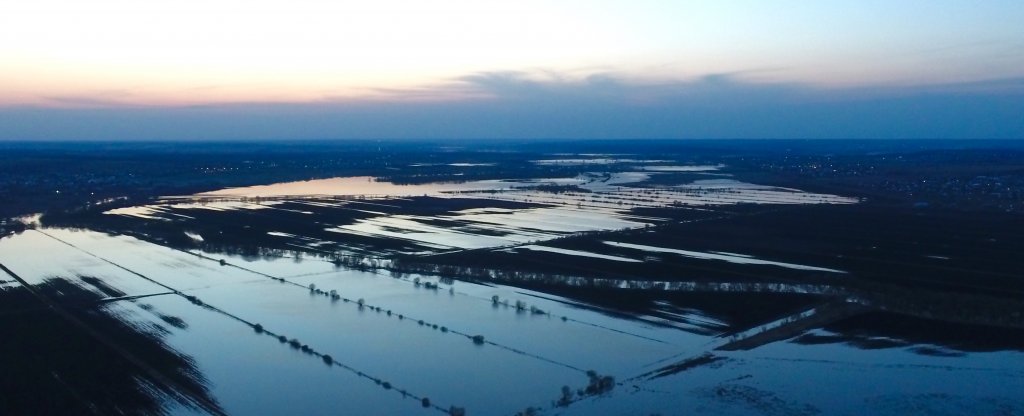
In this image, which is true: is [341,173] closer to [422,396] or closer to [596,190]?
[596,190]

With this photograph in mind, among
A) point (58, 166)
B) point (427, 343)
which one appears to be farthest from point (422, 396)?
point (58, 166)

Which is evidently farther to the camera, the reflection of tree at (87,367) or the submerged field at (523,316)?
the submerged field at (523,316)

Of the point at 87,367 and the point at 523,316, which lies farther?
the point at 523,316

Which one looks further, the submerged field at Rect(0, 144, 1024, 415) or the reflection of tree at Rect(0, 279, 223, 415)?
the submerged field at Rect(0, 144, 1024, 415)
